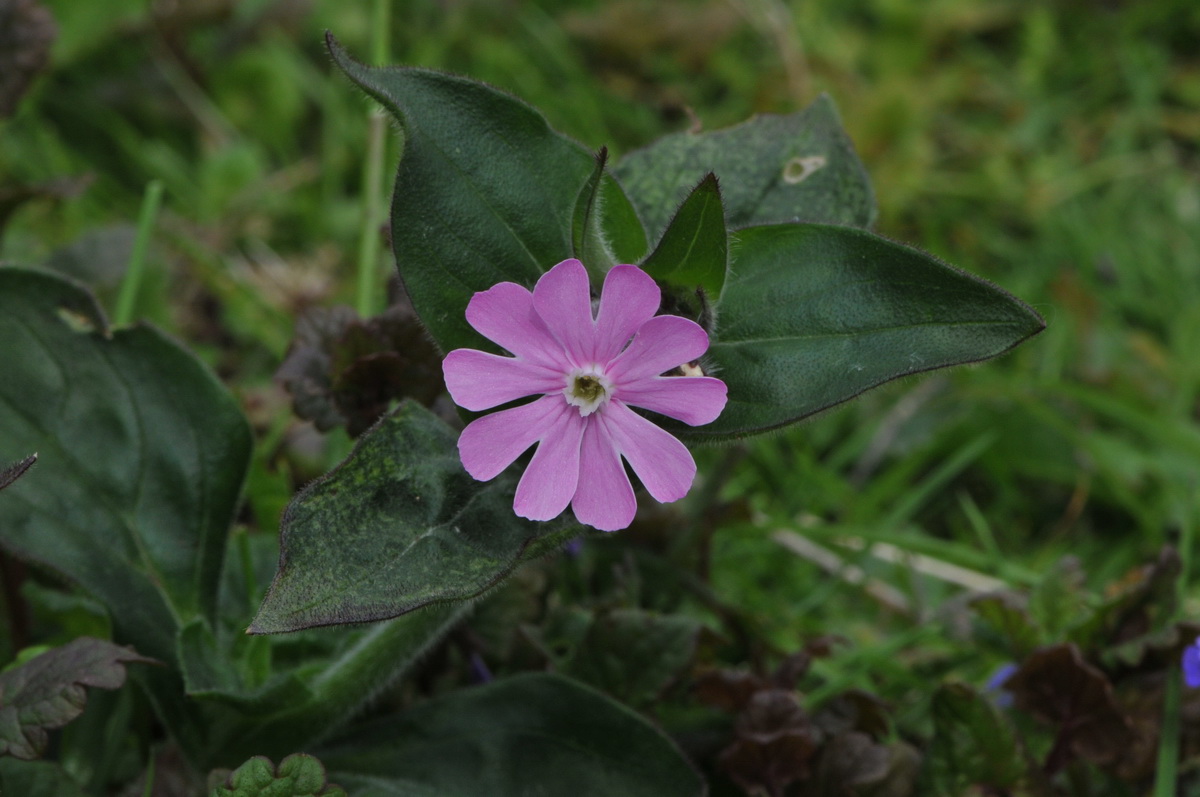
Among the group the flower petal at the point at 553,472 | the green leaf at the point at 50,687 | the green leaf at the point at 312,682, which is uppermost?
the flower petal at the point at 553,472

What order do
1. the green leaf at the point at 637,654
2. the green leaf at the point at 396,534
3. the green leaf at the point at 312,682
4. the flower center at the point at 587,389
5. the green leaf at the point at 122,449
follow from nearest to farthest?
the green leaf at the point at 396,534 → the flower center at the point at 587,389 → the green leaf at the point at 312,682 → the green leaf at the point at 122,449 → the green leaf at the point at 637,654

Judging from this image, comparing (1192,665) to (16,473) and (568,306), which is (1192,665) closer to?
(568,306)

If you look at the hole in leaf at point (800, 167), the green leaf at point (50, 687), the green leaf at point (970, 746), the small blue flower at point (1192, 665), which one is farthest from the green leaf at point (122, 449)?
the small blue flower at point (1192, 665)

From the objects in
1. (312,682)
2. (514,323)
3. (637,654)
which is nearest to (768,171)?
(514,323)

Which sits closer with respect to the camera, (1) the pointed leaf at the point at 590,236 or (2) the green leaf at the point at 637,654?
(1) the pointed leaf at the point at 590,236

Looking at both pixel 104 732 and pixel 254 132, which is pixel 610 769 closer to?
pixel 104 732

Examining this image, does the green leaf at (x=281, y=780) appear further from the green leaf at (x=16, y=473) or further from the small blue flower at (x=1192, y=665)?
the small blue flower at (x=1192, y=665)

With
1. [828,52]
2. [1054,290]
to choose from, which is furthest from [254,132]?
[1054,290]
